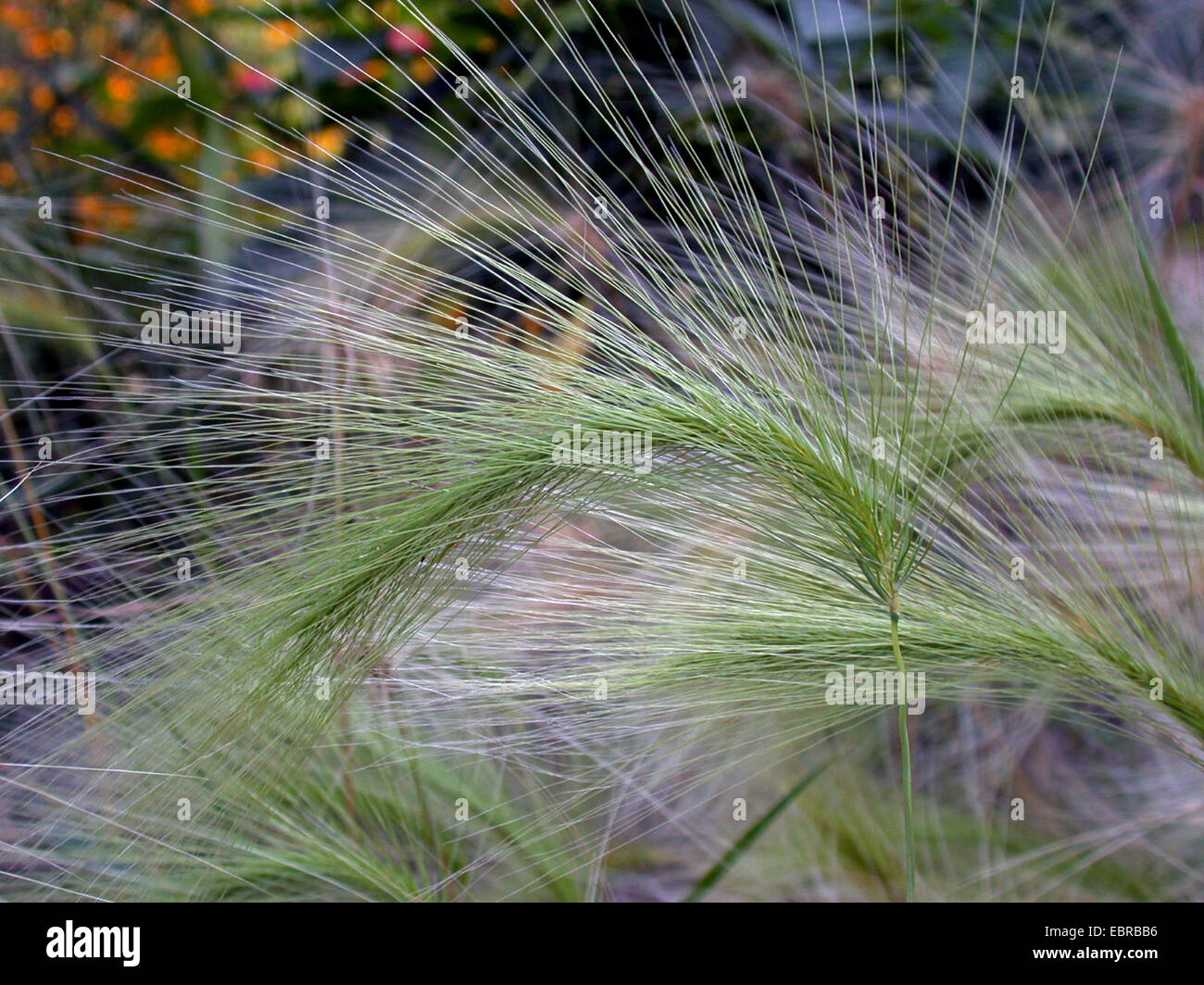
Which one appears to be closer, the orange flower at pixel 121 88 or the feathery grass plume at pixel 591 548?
the feathery grass plume at pixel 591 548

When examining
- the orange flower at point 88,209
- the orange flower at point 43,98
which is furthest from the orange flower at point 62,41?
the orange flower at point 88,209

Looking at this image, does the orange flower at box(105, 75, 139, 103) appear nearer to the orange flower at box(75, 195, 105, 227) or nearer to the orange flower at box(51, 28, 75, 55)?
the orange flower at box(51, 28, 75, 55)

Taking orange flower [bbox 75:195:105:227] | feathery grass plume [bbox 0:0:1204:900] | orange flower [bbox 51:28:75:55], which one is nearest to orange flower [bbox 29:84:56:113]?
orange flower [bbox 51:28:75:55]

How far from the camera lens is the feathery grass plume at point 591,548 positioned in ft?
1.74

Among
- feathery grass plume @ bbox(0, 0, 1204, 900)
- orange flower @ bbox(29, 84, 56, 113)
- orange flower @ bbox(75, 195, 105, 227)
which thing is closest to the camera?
feathery grass plume @ bbox(0, 0, 1204, 900)

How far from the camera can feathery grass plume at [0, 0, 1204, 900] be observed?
53cm

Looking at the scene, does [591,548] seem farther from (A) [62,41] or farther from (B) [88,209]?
(A) [62,41]

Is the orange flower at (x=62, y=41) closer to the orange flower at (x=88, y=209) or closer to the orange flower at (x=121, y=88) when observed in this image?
the orange flower at (x=121, y=88)

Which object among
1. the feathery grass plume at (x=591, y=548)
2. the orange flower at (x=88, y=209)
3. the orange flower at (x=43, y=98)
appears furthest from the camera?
the orange flower at (x=43, y=98)

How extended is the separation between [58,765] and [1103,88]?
50.2 inches

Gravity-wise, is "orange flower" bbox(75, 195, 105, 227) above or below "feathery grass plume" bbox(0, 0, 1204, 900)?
above

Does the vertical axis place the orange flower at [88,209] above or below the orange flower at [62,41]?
below

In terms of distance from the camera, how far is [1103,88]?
3.81ft
